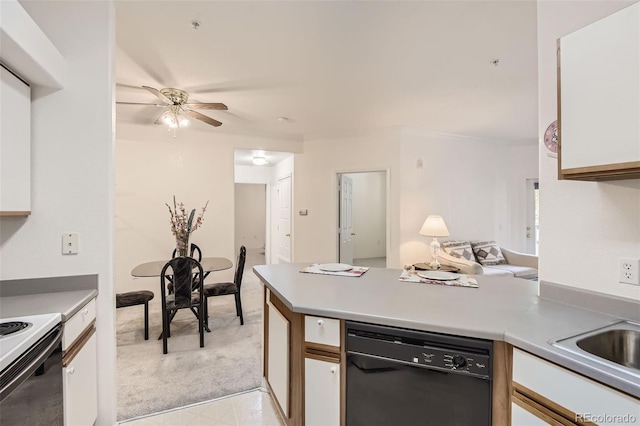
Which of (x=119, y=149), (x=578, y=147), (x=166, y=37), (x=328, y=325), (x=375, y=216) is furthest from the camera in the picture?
(x=375, y=216)

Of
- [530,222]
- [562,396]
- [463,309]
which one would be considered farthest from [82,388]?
[530,222]

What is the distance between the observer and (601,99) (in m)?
1.06

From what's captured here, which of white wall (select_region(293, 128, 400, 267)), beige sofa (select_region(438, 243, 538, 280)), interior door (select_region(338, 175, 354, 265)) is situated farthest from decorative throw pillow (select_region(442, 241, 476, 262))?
interior door (select_region(338, 175, 354, 265))

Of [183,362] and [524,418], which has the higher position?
[524,418]

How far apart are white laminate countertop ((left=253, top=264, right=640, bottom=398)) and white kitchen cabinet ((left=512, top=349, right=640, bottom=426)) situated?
4 centimetres

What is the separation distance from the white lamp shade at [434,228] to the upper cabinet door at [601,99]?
9.99ft

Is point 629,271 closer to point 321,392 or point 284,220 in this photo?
point 321,392

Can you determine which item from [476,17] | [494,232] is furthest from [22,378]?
[494,232]

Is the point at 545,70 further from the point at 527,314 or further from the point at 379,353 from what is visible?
the point at 379,353

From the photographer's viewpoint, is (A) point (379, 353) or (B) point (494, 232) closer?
(A) point (379, 353)

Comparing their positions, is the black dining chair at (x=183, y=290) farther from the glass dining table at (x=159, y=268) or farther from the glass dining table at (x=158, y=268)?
the glass dining table at (x=158, y=268)

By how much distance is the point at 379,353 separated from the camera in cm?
125

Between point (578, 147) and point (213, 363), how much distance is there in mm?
2844

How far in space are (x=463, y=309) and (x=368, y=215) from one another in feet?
21.3
